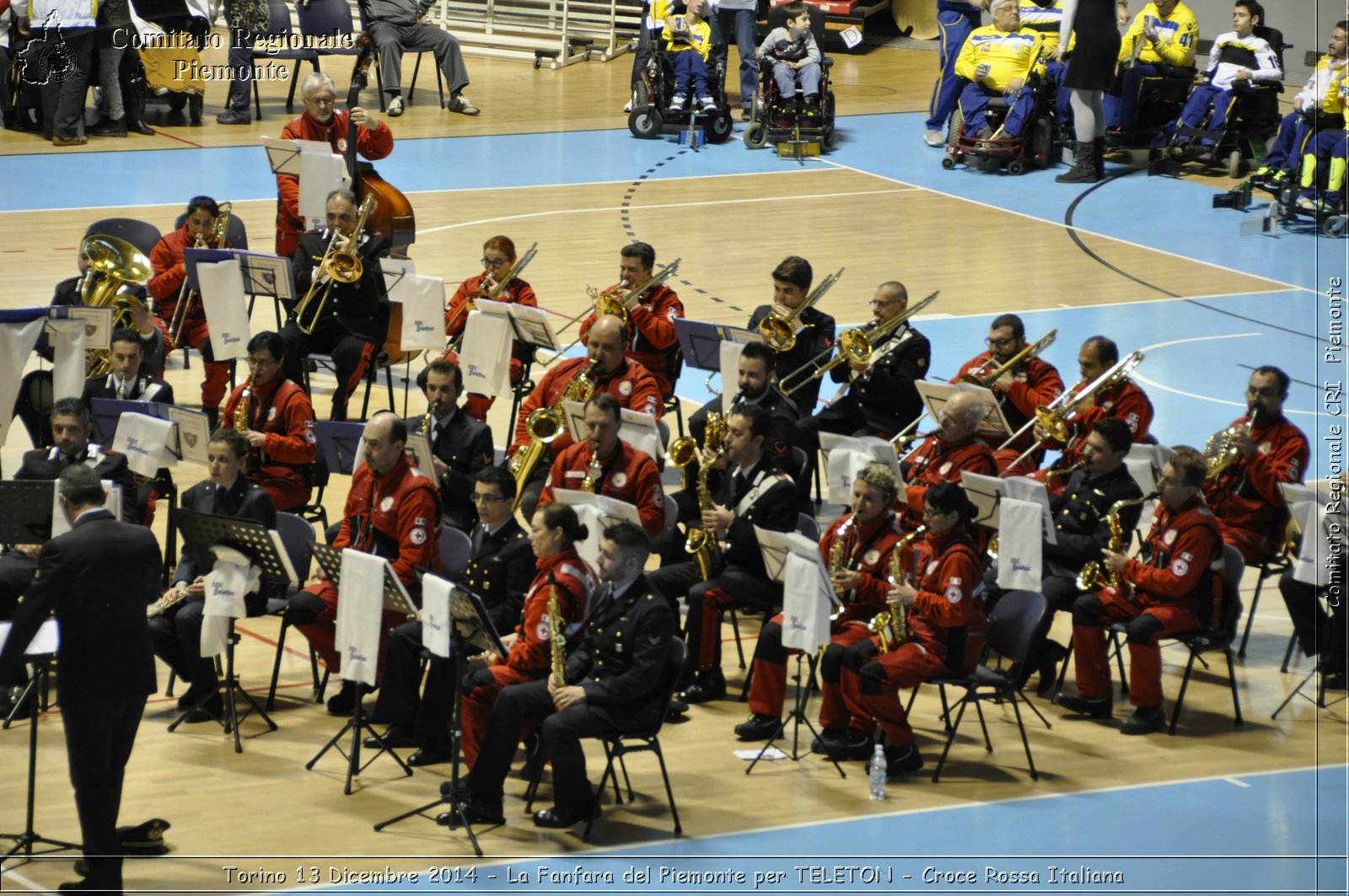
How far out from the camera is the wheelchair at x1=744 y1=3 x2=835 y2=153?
68.1 feet

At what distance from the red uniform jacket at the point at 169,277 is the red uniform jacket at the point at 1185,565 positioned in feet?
21.4

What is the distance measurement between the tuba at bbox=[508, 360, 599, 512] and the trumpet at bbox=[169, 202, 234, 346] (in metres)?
3.13

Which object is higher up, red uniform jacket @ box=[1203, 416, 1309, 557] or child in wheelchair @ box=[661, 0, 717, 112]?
child in wheelchair @ box=[661, 0, 717, 112]

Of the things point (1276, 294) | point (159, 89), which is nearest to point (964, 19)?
point (1276, 294)

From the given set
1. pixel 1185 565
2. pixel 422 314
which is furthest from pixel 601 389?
pixel 1185 565

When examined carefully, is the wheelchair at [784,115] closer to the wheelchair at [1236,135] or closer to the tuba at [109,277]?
the wheelchair at [1236,135]

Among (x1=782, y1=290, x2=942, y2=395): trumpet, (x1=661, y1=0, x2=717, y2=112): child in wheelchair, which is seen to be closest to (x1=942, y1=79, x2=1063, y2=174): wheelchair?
(x1=661, y1=0, x2=717, y2=112): child in wheelchair

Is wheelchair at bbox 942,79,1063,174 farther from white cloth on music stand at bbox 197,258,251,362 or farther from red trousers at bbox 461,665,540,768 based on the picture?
red trousers at bbox 461,665,540,768

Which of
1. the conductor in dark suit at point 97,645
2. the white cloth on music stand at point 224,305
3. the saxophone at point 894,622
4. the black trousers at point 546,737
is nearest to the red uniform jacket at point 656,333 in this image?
the white cloth on music stand at point 224,305

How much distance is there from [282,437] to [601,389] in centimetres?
180

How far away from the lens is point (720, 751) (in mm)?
8141

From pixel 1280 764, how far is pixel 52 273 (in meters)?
10.7

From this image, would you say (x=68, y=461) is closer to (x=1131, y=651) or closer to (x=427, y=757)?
(x=427, y=757)

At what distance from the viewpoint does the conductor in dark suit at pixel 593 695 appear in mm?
7125
